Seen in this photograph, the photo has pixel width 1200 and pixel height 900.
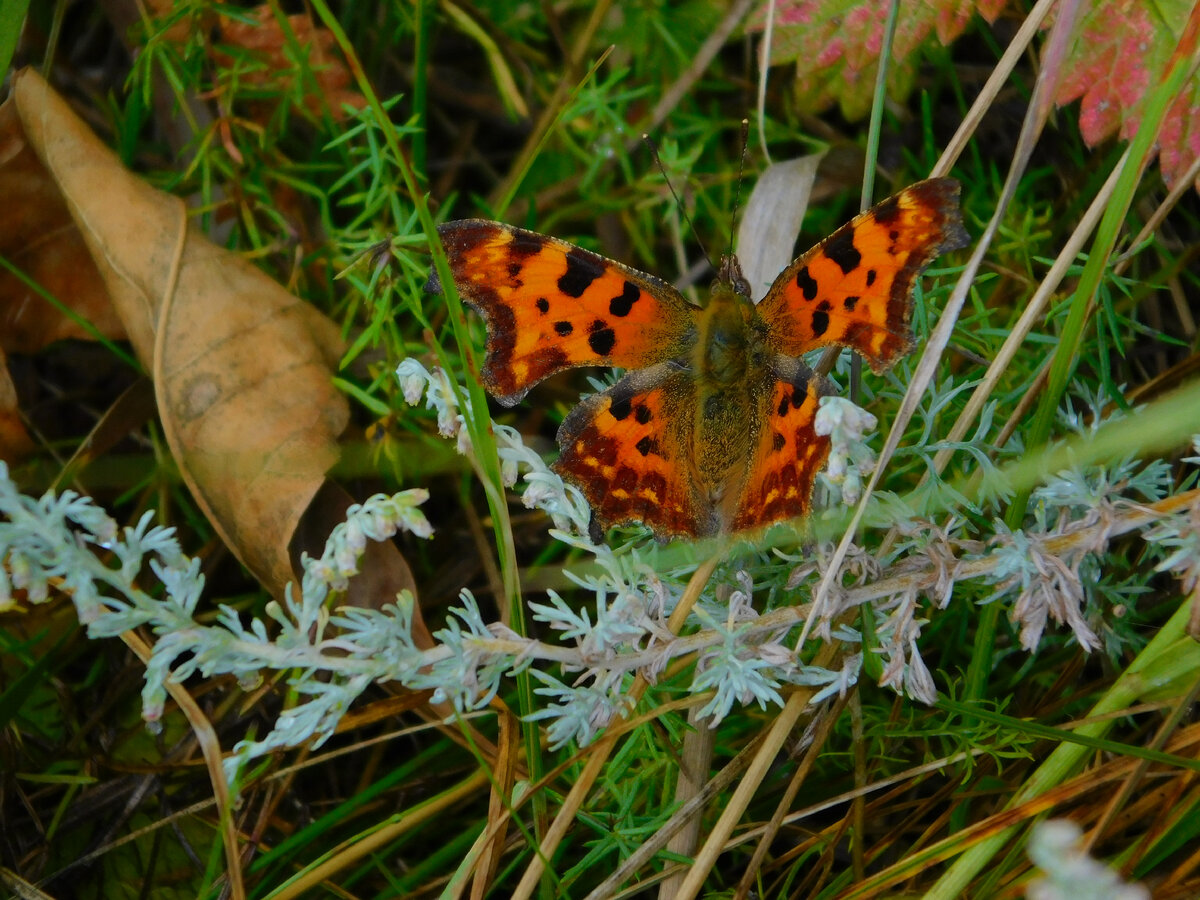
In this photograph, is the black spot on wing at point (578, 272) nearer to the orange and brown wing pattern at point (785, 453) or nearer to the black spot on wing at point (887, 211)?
the orange and brown wing pattern at point (785, 453)

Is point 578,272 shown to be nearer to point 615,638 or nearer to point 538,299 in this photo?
point 538,299

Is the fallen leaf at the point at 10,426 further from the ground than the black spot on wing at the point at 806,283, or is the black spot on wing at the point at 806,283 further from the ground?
the black spot on wing at the point at 806,283

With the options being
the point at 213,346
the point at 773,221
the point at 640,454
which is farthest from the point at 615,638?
the point at 213,346

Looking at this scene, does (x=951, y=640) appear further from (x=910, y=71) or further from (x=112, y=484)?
(x=112, y=484)

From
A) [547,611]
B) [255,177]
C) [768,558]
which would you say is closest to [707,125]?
[255,177]

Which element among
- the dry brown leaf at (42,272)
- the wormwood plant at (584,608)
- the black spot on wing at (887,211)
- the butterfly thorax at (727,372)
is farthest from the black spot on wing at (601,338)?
the dry brown leaf at (42,272)

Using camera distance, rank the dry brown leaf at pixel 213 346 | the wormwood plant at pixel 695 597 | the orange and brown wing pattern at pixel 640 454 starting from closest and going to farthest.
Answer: the wormwood plant at pixel 695 597 → the orange and brown wing pattern at pixel 640 454 → the dry brown leaf at pixel 213 346
